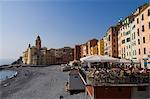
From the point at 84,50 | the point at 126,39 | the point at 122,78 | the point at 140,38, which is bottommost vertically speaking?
the point at 122,78

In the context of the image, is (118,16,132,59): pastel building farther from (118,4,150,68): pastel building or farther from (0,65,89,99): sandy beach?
(0,65,89,99): sandy beach

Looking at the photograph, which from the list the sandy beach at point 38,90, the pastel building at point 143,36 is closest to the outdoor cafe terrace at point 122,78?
the sandy beach at point 38,90

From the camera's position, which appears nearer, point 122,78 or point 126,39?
point 122,78

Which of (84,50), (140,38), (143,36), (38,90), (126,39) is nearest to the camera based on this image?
(38,90)

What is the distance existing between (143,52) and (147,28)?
523 cm

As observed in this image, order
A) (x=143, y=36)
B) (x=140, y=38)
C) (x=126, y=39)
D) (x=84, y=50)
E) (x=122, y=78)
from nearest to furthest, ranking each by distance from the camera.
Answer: (x=122, y=78) → (x=143, y=36) → (x=140, y=38) → (x=126, y=39) → (x=84, y=50)

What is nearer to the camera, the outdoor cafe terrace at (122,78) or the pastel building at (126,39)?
the outdoor cafe terrace at (122,78)

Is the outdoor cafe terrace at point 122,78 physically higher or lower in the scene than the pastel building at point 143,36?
lower

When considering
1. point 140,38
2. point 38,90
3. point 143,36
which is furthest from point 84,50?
point 38,90

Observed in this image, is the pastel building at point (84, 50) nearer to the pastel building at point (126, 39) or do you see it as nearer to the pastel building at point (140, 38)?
the pastel building at point (126, 39)

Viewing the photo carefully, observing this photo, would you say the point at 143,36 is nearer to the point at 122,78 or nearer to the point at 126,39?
the point at 126,39

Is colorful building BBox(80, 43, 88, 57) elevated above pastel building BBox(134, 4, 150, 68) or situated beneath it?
elevated above

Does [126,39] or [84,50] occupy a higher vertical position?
[84,50]

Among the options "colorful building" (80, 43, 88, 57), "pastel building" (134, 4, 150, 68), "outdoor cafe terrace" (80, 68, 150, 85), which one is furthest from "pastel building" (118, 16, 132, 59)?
"colorful building" (80, 43, 88, 57)
